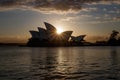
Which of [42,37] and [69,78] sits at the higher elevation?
[42,37]

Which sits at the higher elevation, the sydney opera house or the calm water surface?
the sydney opera house

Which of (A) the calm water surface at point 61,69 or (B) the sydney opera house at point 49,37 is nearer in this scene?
(A) the calm water surface at point 61,69

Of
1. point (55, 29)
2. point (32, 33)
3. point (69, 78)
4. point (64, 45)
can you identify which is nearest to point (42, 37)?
point (32, 33)

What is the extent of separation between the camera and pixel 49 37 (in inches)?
6540

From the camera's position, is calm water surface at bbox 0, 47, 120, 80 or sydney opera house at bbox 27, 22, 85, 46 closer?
calm water surface at bbox 0, 47, 120, 80

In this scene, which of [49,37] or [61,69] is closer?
[61,69]

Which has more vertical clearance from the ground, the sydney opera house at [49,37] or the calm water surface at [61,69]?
the sydney opera house at [49,37]

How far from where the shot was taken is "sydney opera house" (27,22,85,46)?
152625 mm

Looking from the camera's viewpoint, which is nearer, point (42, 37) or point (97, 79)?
point (97, 79)

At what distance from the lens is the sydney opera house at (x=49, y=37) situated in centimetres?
15262

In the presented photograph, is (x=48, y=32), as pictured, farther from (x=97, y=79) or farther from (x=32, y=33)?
(x=97, y=79)

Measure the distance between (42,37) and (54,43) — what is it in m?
19.4

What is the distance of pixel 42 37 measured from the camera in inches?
6535

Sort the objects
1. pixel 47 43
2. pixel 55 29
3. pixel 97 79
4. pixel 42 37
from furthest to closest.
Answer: pixel 47 43, pixel 42 37, pixel 55 29, pixel 97 79
